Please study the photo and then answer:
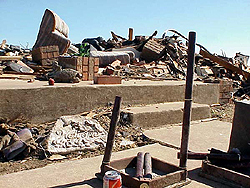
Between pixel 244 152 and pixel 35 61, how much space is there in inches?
267

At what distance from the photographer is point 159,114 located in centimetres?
550

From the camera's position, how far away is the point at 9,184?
9.57 feet

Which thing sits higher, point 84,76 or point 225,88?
point 84,76

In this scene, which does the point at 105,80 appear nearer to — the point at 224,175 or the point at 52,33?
the point at 224,175

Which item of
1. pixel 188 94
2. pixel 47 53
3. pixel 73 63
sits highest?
pixel 47 53

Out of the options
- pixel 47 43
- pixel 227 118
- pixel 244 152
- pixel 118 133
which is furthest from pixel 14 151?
pixel 47 43

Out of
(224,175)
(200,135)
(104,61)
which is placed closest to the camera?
(224,175)

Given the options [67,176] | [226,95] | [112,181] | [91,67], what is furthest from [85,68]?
[112,181]

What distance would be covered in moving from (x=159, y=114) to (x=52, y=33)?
5.70m

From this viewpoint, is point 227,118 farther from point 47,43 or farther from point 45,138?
point 47,43

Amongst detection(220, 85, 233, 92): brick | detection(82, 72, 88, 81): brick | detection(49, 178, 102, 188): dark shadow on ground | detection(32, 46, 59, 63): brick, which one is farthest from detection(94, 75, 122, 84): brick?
detection(220, 85, 233, 92): brick

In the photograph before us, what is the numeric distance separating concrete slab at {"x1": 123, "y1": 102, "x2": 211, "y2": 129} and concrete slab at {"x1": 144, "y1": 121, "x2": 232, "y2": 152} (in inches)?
7.0

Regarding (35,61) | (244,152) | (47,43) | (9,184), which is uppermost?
(47,43)

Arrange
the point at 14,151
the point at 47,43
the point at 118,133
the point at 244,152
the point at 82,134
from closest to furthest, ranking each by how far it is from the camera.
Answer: the point at 244,152 < the point at 14,151 < the point at 82,134 < the point at 118,133 < the point at 47,43
